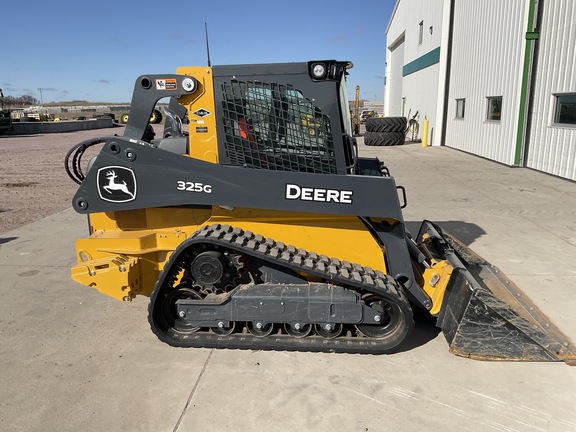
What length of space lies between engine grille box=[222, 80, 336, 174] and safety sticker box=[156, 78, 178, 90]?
387mm

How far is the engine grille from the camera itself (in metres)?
3.43

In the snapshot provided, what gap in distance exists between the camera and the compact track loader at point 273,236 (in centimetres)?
337

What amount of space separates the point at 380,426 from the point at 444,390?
2.06 feet

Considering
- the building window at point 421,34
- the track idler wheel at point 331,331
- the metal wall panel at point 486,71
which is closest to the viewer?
the track idler wheel at point 331,331

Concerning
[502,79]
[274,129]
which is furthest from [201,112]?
[502,79]

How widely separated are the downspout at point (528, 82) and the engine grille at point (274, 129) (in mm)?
10823

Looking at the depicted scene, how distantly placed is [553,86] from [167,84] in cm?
1078

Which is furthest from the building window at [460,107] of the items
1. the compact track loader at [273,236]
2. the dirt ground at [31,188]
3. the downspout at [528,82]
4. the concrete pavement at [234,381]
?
the compact track loader at [273,236]

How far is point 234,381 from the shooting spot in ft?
10.4

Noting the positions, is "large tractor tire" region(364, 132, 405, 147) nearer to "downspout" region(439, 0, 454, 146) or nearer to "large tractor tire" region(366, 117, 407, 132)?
"large tractor tire" region(366, 117, 407, 132)

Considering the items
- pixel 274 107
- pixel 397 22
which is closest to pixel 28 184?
pixel 274 107

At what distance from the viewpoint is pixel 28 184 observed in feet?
38.4

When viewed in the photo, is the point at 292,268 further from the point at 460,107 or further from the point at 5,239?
the point at 460,107

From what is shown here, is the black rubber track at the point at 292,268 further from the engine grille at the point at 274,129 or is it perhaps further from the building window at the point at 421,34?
the building window at the point at 421,34
